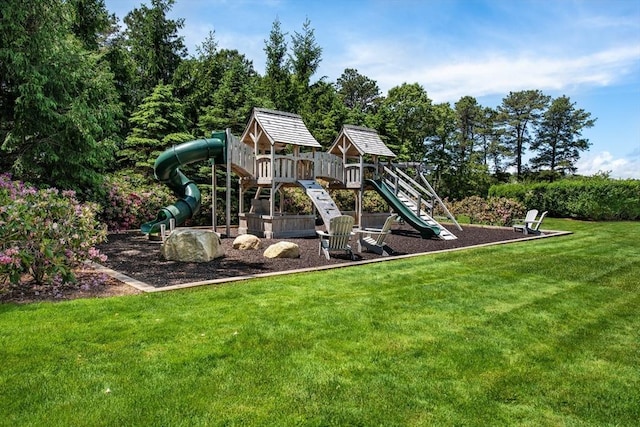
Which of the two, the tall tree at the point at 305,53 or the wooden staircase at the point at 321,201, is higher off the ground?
the tall tree at the point at 305,53

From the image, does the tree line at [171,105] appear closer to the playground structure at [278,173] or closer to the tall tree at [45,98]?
the tall tree at [45,98]

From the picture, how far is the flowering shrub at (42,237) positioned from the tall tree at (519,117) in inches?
1830

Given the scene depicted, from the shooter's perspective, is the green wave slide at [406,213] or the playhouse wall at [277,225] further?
the green wave slide at [406,213]

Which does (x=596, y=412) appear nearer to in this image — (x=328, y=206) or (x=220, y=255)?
(x=220, y=255)

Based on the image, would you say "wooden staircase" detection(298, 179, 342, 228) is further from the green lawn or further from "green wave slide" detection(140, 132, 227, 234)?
the green lawn

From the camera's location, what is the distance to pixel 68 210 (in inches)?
274

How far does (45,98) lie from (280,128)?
7264 mm

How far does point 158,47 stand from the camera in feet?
78.5

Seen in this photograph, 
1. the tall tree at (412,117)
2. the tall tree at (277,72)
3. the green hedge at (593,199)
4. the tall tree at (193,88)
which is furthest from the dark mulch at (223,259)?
the tall tree at (412,117)

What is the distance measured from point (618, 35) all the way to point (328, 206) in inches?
336

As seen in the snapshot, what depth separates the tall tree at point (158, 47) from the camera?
23422mm

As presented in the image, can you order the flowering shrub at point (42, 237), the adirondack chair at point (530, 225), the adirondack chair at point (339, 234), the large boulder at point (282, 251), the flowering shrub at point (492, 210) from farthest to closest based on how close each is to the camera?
the flowering shrub at point (492, 210)
the adirondack chair at point (530, 225)
the adirondack chair at point (339, 234)
the large boulder at point (282, 251)
the flowering shrub at point (42, 237)

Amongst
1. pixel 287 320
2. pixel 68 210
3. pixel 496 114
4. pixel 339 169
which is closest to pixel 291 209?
pixel 339 169

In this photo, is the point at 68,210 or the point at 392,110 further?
the point at 392,110
